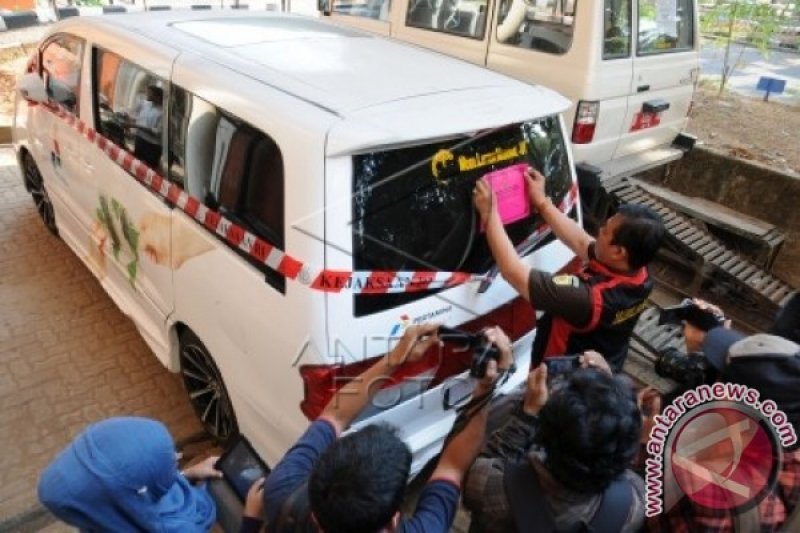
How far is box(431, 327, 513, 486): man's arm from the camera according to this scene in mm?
1485

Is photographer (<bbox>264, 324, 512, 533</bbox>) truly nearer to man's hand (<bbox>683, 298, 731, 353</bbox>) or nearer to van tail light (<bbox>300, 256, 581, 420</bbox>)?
van tail light (<bbox>300, 256, 581, 420</bbox>)

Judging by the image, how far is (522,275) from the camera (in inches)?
82.4

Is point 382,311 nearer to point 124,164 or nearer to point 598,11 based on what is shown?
point 124,164

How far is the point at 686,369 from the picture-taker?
1951mm

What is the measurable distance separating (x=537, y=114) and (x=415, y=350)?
107 cm

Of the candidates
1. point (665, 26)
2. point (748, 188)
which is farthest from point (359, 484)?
point (748, 188)

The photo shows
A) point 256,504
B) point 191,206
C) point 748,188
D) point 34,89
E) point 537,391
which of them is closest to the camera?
point 256,504

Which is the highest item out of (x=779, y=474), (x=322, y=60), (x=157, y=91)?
(x=322, y=60)

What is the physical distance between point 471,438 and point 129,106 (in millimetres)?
2306

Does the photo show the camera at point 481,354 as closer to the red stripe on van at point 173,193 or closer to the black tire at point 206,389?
the black tire at point 206,389

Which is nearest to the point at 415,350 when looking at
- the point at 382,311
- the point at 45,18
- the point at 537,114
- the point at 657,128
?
the point at 382,311

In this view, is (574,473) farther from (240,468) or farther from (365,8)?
(365,8)

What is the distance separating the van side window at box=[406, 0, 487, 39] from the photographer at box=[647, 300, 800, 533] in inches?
143

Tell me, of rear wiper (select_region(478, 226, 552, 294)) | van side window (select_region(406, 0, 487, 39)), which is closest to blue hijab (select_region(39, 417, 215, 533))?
rear wiper (select_region(478, 226, 552, 294))
